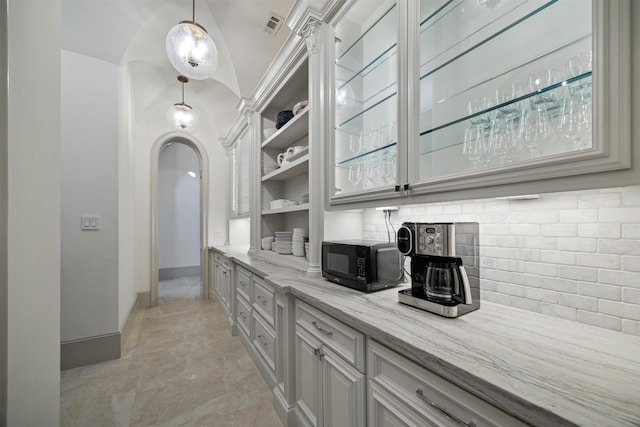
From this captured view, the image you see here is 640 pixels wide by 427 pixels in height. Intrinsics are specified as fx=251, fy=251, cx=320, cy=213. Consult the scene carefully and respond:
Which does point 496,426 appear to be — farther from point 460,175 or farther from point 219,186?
point 219,186

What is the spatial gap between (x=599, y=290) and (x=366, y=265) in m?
0.83

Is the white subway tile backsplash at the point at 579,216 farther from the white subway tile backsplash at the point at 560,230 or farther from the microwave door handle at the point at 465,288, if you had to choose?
the microwave door handle at the point at 465,288

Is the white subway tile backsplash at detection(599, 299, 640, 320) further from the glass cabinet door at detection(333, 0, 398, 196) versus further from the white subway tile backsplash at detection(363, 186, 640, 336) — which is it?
the glass cabinet door at detection(333, 0, 398, 196)

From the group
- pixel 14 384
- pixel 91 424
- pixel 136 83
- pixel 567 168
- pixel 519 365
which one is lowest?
pixel 91 424

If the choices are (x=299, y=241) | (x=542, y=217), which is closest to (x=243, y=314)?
(x=299, y=241)

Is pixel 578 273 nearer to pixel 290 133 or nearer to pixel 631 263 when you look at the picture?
pixel 631 263

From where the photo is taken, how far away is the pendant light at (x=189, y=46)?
1623 millimetres

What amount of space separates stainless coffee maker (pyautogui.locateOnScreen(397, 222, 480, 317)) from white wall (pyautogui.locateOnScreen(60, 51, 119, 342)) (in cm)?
266

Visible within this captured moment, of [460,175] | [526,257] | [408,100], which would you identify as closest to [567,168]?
[460,175]

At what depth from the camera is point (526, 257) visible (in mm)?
1042

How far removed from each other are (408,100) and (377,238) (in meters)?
0.88

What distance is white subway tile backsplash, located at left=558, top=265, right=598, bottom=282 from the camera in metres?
0.88

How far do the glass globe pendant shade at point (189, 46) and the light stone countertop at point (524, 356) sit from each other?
1766 millimetres

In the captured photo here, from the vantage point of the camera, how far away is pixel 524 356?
0.68 m
